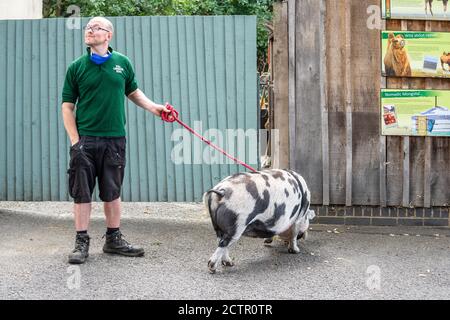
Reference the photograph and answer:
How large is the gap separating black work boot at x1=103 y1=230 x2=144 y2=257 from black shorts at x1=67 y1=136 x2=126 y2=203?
0.34 metres

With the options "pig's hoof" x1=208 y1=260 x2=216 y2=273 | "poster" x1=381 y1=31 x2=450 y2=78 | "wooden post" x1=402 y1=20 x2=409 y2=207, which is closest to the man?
"pig's hoof" x1=208 y1=260 x2=216 y2=273

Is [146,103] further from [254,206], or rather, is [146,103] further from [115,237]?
[254,206]

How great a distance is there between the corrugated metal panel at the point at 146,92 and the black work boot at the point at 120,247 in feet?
5.86

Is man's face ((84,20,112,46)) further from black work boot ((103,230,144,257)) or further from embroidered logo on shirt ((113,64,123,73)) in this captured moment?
black work boot ((103,230,144,257))

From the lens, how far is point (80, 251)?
219 inches

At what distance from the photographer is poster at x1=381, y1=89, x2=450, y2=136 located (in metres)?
7.16

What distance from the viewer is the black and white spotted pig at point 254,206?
210 inches

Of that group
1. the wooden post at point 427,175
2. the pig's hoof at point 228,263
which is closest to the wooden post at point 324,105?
the wooden post at point 427,175

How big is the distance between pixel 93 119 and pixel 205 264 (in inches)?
60.1

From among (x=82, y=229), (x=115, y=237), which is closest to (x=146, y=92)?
(x=115, y=237)

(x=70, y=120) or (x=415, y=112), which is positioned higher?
(x=415, y=112)

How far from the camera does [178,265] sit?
564 centimetres

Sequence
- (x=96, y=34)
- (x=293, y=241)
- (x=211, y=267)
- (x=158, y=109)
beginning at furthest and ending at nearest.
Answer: (x=293, y=241)
(x=158, y=109)
(x=96, y=34)
(x=211, y=267)

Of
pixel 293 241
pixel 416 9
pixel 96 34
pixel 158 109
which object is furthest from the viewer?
pixel 416 9
